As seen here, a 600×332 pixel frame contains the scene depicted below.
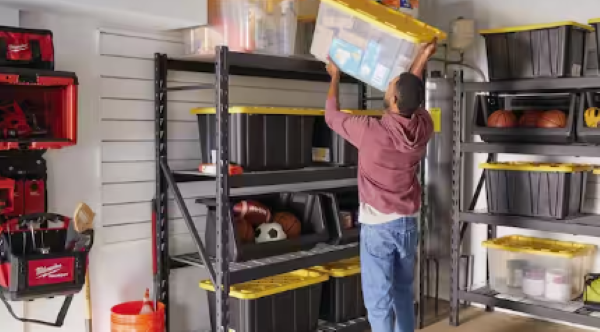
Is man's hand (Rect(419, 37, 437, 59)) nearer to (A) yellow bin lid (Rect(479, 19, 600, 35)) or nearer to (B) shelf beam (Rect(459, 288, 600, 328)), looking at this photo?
(A) yellow bin lid (Rect(479, 19, 600, 35))

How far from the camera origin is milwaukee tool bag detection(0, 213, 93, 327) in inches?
110

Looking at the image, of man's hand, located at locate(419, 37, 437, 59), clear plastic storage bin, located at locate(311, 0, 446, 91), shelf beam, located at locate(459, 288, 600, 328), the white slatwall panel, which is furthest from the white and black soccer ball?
shelf beam, located at locate(459, 288, 600, 328)

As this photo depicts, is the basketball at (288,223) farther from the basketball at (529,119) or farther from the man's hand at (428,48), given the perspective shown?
the basketball at (529,119)

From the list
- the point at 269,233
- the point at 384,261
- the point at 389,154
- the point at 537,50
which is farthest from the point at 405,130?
the point at 537,50

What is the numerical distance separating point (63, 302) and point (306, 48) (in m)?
2.10

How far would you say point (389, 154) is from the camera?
3.22 m

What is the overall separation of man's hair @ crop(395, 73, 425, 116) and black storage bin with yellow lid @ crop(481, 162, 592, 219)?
1461 millimetres

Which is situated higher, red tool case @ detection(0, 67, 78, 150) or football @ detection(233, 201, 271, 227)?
red tool case @ detection(0, 67, 78, 150)

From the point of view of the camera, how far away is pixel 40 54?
2.95 meters

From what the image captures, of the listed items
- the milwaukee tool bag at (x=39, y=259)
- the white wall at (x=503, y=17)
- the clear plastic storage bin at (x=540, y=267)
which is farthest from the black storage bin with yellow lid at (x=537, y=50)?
the milwaukee tool bag at (x=39, y=259)

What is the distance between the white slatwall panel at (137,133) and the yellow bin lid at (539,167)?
77.8 inches

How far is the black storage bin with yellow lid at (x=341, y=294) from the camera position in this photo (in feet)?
13.4

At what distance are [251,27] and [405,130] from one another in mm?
1046

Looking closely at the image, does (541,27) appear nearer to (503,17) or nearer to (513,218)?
(503,17)
